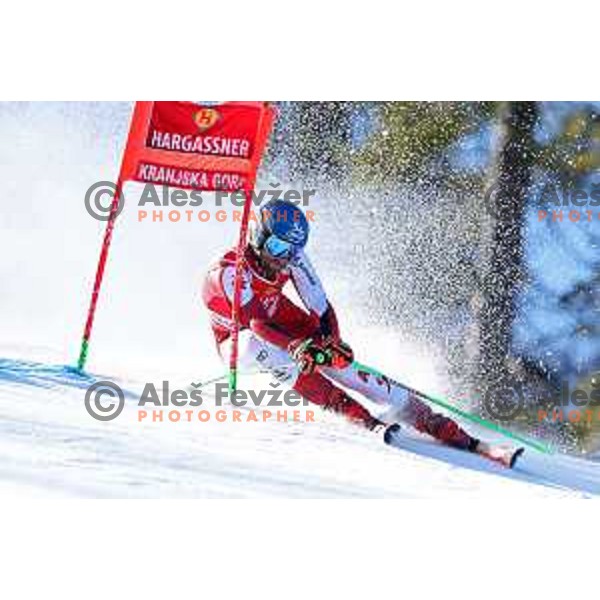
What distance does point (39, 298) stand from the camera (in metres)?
4.50

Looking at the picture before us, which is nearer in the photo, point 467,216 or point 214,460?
point 214,460

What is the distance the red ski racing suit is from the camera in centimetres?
456

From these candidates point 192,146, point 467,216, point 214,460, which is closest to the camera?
point 214,460

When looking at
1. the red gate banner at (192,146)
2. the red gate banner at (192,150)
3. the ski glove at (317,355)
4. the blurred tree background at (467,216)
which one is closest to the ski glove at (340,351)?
the ski glove at (317,355)

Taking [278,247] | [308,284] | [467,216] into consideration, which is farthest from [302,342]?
[467,216]

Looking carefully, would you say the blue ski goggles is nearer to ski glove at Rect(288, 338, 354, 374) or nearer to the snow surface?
ski glove at Rect(288, 338, 354, 374)

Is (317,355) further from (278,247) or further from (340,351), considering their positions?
(278,247)

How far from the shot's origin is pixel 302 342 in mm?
4582

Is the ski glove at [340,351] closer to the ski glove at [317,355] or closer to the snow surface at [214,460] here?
the ski glove at [317,355]

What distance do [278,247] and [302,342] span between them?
305 millimetres

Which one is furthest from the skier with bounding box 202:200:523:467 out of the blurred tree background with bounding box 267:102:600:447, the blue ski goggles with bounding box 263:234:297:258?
the blurred tree background with bounding box 267:102:600:447

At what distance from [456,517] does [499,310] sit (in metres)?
0.73

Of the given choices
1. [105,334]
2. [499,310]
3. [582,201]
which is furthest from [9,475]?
[582,201]
